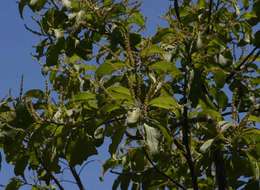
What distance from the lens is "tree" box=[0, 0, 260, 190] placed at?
316 centimetres

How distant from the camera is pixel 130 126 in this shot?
2748mm

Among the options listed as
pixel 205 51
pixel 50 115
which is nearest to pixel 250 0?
pixel 205 51

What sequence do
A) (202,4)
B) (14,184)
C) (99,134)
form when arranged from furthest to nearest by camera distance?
(202,4)
(14,184)
(99,134)

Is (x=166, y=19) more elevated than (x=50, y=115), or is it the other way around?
(x=166, y=19)

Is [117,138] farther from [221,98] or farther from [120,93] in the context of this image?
[221,98]

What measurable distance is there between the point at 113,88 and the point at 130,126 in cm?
28

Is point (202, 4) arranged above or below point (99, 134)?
above

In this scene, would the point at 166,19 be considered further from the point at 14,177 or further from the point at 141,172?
the point at 14,177

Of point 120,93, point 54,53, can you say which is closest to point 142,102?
point 120,93

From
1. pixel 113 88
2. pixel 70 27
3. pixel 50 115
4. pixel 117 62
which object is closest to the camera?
pixel 113 88

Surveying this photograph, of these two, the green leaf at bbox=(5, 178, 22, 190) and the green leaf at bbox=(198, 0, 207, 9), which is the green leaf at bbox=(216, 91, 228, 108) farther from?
the green leaf at bbox=(5, 178, 22, 190)

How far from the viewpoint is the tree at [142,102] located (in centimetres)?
316

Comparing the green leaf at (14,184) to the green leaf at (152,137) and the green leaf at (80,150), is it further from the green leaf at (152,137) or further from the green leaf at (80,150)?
the green leaf at (152,137)

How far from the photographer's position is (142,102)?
306 centimetres
